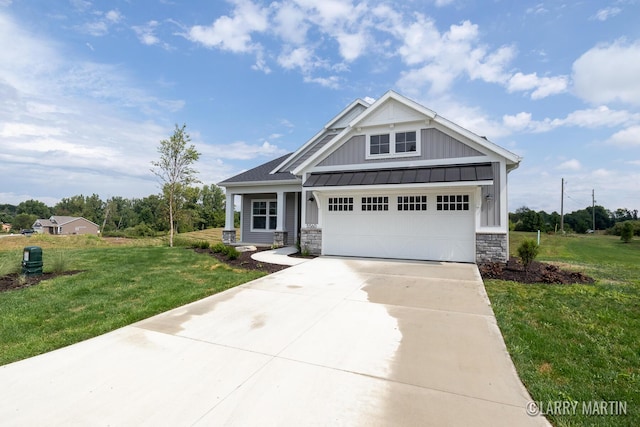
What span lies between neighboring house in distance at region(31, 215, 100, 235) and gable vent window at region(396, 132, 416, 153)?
68382mm

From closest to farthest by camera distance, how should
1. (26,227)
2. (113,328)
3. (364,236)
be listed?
1. (113,328)
2. (364,236)
3. (26,227)

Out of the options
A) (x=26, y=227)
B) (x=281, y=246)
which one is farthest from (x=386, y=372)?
(x=26, y=227)

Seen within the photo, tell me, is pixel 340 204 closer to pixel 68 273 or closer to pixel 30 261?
pixel 68 273

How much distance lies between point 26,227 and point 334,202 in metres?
94.9

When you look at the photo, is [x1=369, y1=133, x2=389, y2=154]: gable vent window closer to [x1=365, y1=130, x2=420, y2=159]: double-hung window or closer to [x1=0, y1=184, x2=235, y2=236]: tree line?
[x1=365, y1=130, x2=420, y2=159]: double-hung window

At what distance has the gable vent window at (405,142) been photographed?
35.0ft

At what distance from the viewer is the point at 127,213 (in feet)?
262

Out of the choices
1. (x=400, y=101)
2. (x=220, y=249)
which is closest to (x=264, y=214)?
(x=220, y=249)

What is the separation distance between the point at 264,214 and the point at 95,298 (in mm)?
10658

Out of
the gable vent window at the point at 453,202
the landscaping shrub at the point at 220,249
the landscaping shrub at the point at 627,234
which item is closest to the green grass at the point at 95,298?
the landscaping shrub at the point at 220,249

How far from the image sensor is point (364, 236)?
442 inches

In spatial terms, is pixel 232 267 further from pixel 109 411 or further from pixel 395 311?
pixel 109 411

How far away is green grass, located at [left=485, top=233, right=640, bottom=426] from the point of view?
9.14ft

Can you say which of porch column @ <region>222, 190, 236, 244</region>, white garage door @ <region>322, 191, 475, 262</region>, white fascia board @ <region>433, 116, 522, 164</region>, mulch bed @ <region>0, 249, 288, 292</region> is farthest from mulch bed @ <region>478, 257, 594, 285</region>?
porch column @ <region>222, 190, 236, 244</region>
